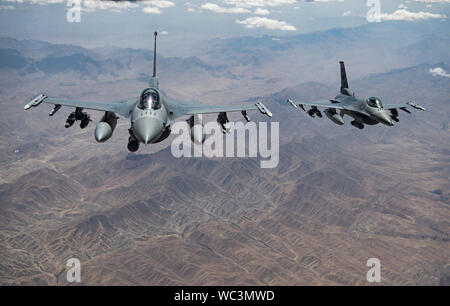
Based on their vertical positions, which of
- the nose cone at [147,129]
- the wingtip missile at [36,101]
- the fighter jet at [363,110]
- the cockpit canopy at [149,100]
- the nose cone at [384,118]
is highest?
the fighter jet at [363,110]

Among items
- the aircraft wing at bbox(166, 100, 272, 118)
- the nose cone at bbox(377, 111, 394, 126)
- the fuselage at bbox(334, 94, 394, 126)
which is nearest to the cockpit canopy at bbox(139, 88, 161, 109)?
the aircraft wing at bbox(166, 100, 272, 118)

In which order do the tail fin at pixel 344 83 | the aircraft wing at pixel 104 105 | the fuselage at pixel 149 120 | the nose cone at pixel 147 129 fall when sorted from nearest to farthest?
the nose cone at pixel 147 129 < the fuselage at pixel 149 120 < the aircraft wing at pixel 104 105 < the tail fin at pixel 344 83

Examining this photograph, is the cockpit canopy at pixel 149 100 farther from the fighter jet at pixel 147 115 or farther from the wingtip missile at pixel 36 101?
the wingtip missile at pixel 36 101

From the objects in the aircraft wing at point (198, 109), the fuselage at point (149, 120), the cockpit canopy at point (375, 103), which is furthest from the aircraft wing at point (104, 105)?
the cockpit canopy at point (375, 103)

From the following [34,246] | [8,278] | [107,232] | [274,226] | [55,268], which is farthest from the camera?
[274,226]

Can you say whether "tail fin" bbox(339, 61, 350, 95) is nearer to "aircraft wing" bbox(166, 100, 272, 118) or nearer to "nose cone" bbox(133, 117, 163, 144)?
"aircraft wing" bbox(166, 100, 272, 118)

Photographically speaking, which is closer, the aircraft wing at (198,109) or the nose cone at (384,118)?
the aircraft wing at (198,109)
